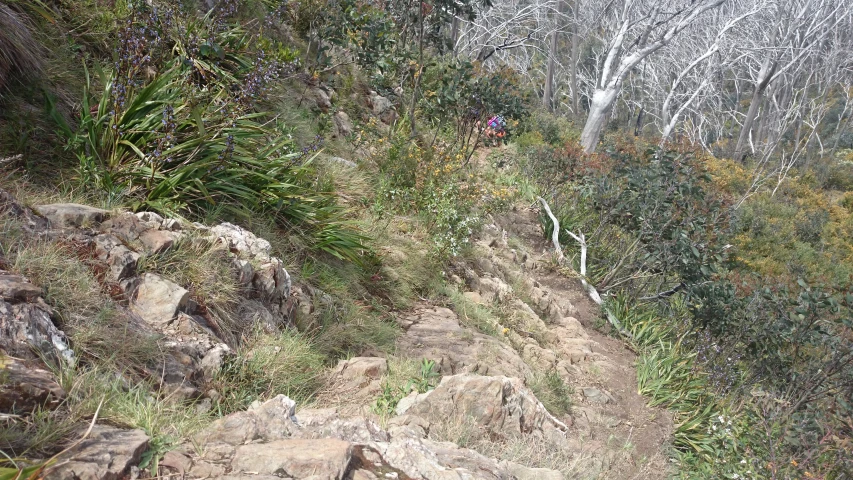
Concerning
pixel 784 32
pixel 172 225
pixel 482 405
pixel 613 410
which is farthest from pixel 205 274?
pixel 784 32

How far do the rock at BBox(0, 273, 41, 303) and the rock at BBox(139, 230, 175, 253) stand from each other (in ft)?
2.78

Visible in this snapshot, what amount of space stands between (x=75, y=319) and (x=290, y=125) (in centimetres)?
428

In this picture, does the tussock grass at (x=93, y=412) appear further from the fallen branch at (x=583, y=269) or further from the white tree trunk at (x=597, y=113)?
the white tree trunk at (x=597, y=113)

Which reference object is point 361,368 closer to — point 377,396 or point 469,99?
point 377,396

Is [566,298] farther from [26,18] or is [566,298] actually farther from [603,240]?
[26,18]

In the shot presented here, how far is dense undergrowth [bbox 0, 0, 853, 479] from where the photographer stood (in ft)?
11.1

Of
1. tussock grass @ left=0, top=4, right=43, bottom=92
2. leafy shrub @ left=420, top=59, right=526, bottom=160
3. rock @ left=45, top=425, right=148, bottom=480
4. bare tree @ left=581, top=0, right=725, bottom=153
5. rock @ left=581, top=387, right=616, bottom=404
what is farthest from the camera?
bare tree @ left=581, top=0, right=725, bottom=153

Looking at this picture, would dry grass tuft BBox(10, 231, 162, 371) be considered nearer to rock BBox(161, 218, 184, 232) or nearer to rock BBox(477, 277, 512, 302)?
rock BBox(161, 218, 184, 232)

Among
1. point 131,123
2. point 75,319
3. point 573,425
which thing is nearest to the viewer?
point 75,319

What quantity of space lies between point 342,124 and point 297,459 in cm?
645

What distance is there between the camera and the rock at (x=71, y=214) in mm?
3355

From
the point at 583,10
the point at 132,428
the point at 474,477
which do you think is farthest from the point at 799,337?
the point at 583,10

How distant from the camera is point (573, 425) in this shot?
485 cm

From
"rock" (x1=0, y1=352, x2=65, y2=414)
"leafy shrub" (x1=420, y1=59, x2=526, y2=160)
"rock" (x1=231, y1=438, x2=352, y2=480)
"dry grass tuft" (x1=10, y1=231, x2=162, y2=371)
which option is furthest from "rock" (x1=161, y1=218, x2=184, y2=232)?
"leafy shrub" (x1=420, y1=59, x2=526, y2=160)
